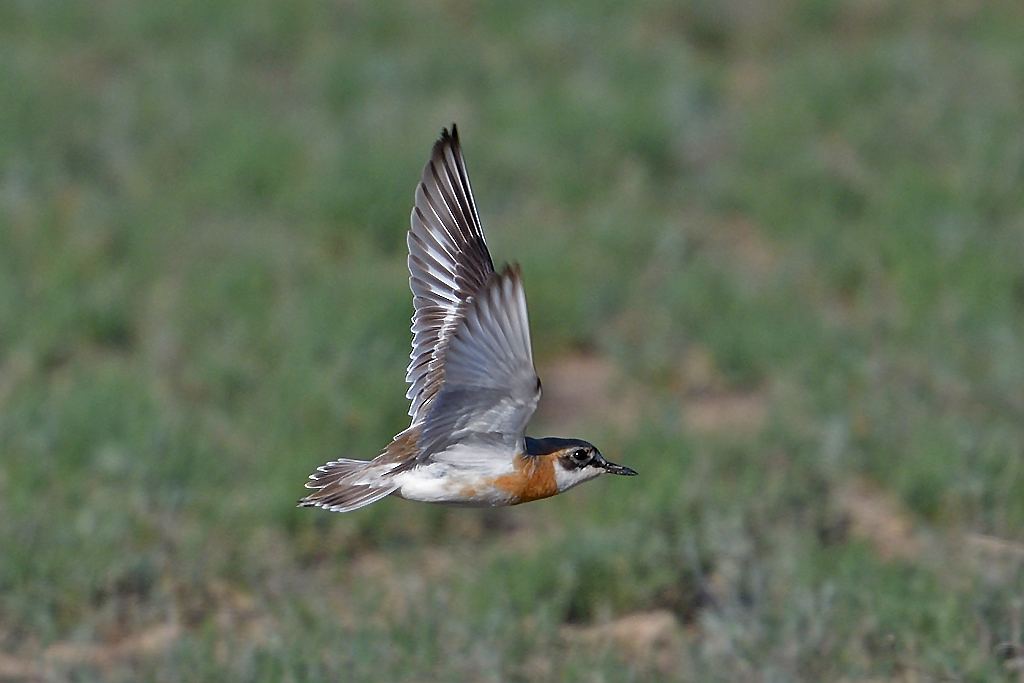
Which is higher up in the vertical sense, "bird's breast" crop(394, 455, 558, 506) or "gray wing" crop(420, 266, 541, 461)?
"gray wing" crop(420, 266, 541, 461)

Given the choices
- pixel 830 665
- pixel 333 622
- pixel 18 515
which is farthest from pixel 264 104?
pixel 830 665

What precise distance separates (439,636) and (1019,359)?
3650 mm

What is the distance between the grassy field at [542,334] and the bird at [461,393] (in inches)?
37.0

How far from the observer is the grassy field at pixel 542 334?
5.84 meters

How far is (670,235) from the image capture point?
9.24 m

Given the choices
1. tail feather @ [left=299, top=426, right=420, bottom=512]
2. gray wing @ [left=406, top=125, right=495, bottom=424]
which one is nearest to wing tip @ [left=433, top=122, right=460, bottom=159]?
gray wing @ [left=406, top=125, right=495, bottom=424]

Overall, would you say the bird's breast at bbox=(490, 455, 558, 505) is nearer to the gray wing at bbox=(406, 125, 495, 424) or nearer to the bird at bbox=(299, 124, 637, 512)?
the bird at bbox=(299, 124, 637, 512)

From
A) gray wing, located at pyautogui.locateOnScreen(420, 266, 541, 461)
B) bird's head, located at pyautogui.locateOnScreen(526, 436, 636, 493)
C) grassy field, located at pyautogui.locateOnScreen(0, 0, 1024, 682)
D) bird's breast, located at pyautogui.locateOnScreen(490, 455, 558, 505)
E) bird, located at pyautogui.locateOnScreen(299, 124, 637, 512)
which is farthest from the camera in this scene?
grassy field, located at pyautogui.locateOnScreen(0, 0, 1024, 682)

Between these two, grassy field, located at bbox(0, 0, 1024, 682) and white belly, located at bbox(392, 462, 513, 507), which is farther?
grassy field, located at bbox(0, 0, 1024, 682)

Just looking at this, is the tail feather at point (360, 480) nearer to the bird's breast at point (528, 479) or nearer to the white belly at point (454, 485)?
the white belly at point (454, 485)

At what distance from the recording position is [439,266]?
5.14m

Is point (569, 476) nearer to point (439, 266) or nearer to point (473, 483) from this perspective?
point (473, 483)

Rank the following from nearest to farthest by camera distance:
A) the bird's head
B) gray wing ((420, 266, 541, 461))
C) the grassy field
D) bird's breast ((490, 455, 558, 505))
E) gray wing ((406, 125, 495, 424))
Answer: gray wing ((420, 266, 541, 461)) < bird's breast ((490, 455, 558, 505)) < the bird's head < gray wing ((406, 125, 495, 424)) < the grassy field

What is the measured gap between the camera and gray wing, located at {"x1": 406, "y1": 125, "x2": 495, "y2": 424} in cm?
503
